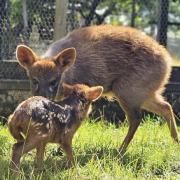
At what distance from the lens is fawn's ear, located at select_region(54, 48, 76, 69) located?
6.37 m

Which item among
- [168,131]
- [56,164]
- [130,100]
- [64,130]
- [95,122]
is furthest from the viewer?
[95,122]

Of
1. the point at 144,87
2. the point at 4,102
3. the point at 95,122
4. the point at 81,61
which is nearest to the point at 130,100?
the point at 144,87

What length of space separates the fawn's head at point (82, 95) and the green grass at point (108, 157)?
0.51 meters

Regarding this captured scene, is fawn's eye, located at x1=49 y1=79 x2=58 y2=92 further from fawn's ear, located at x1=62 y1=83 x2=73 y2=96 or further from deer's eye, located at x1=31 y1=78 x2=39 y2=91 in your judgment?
fawn's ear, located at x1=62 y1=83 x2=73 y2=96

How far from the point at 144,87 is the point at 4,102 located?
258cm

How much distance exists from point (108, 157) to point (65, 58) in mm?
1426

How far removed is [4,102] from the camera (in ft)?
27.6

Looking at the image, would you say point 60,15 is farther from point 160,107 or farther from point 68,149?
point 68,149

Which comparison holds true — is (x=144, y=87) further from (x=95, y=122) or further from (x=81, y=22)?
(x=81, y=22)

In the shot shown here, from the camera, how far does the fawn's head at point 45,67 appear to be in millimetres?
6176

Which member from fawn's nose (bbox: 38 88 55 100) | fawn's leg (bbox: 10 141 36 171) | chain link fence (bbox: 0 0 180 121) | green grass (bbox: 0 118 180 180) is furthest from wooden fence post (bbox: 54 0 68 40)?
fawn's leg (bbox: 10 141 36 171)

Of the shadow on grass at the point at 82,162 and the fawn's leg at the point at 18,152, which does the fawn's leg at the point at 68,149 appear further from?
the fawn's leg at the point at 18,152

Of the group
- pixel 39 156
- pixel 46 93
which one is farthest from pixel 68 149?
pixel 46 93

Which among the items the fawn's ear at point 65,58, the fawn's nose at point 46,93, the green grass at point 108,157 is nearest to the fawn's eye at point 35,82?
the fawn's nose at point 46,93
